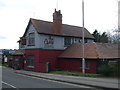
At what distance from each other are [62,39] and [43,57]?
483 cm

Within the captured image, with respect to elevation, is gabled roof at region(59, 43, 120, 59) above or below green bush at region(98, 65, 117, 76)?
above

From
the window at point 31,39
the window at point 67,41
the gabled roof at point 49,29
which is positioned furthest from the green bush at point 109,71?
the window at point 31,39

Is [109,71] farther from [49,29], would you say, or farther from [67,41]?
[49,29]

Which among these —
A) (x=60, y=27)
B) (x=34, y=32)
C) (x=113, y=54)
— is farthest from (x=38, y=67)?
(x=113, y=54)

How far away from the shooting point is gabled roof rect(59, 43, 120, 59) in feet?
94.1

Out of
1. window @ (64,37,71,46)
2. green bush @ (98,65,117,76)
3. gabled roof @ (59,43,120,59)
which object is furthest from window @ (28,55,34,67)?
green bush @ (98,65,117,76)

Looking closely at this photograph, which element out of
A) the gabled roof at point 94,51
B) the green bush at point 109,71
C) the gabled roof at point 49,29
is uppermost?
the gabled roof at point 49,29

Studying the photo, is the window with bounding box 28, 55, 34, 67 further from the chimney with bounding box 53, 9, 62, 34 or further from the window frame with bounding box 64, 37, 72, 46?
the window frame with bounding box 64, 37, 72, 46

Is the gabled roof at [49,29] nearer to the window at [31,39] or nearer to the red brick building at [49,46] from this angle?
the red brick building at [49,46]

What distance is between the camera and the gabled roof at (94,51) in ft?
94.1

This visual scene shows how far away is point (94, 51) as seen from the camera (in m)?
29.8

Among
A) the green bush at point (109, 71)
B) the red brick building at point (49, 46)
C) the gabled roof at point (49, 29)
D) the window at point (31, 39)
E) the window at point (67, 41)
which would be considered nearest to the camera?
the green bush at point (109, 71)

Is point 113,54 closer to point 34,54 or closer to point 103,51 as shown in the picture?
point 103,51

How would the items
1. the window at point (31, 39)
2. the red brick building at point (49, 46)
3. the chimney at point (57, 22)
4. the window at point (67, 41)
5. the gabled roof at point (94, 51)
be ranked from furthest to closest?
the window at point (67, 41) < the chimney at point (57, 22) < the window at point (31, 39) < the red brick building at point (49, 46) < the gabled roof at point (94, 51)
